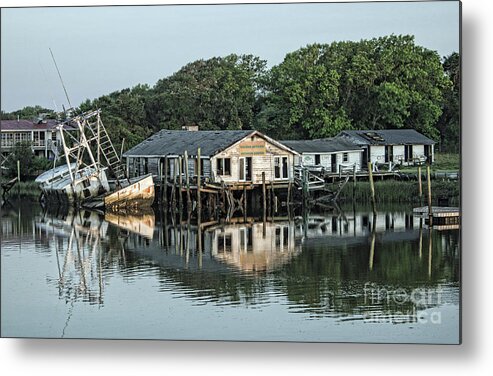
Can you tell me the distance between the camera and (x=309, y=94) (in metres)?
12.2

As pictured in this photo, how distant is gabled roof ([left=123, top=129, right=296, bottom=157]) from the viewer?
1307cm

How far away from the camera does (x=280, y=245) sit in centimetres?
1325

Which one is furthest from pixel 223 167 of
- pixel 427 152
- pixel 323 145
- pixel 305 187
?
pixel 427 152

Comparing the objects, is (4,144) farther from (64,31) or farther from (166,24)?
(166,24)

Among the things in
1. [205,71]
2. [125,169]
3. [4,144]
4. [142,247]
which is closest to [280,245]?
[142,247]

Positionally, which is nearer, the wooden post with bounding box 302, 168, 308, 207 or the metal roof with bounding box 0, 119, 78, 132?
the metal roof with bounding box 0, 119, 78, 132

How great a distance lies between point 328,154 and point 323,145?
13cm

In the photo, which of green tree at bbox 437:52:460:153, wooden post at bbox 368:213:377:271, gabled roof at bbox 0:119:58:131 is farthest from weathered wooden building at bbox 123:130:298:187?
green tree at bbox 437:52:460:153

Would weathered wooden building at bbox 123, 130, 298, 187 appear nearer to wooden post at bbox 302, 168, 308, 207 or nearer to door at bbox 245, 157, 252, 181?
door at bbox 245, 157, 252, 181

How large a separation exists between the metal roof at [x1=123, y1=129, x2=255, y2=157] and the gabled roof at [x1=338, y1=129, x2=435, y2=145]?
125 cm

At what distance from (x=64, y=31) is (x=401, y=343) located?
4.37 m

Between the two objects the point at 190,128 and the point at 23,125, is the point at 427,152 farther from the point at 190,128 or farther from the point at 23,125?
the point at 23,125

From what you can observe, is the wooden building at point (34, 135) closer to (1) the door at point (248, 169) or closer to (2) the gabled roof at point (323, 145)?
(2) the gabled roof at point (323, 145)

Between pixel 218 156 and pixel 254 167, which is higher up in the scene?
pixel 218 156
